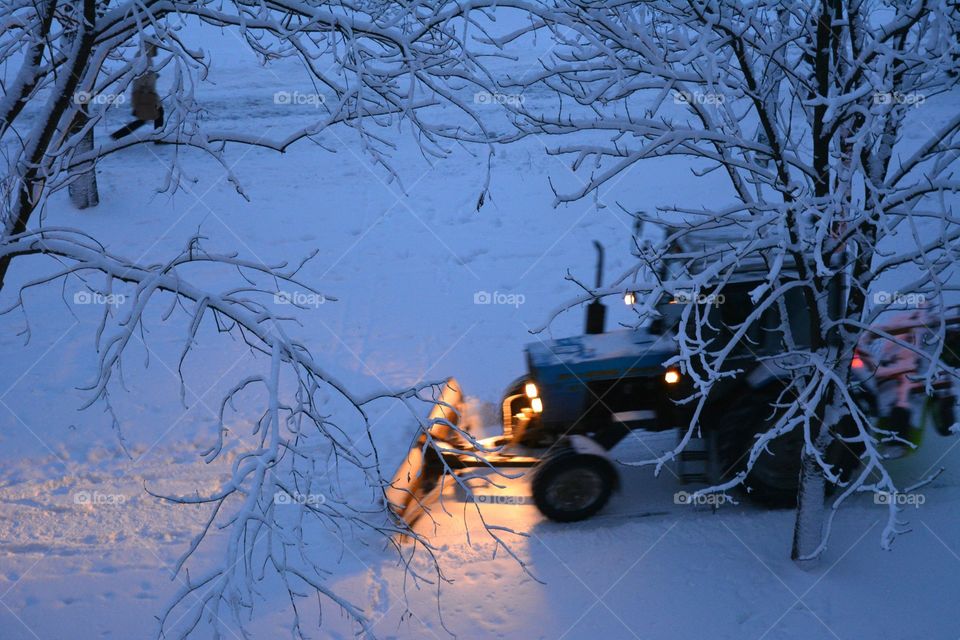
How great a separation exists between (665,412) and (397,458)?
2794mm

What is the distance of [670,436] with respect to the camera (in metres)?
8.09

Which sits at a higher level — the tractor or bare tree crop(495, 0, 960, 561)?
bare tree crop(495, 0, 960, 561)

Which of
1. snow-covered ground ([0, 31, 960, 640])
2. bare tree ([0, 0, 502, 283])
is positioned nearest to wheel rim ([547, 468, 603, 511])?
snow-covered ground ([0, 31, 960, 640])

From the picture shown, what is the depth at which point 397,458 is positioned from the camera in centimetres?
809

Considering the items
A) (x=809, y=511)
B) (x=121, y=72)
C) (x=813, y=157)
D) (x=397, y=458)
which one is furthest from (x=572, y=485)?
(x=121, y=72)

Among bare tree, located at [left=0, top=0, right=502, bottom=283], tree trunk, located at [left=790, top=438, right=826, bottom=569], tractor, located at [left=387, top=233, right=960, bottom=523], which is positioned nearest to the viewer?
bare tree, located at [left=0, top=0, right=502, bottom=283]

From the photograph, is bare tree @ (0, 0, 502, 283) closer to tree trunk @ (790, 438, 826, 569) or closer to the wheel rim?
the wheel rim

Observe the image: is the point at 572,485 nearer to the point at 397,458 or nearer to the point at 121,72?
the point at 397,458

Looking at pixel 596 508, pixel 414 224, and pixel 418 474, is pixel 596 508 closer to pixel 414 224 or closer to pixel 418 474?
pixel 418 474

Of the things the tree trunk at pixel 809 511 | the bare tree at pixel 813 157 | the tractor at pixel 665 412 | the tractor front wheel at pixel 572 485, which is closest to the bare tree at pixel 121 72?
the bare tree at pixel 813 157

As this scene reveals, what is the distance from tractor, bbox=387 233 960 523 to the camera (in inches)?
257

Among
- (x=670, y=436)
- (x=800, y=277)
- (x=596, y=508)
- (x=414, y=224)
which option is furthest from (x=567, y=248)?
(x=800, y=277)

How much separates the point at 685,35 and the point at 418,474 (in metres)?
4.02

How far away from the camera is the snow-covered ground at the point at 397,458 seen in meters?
5.93
